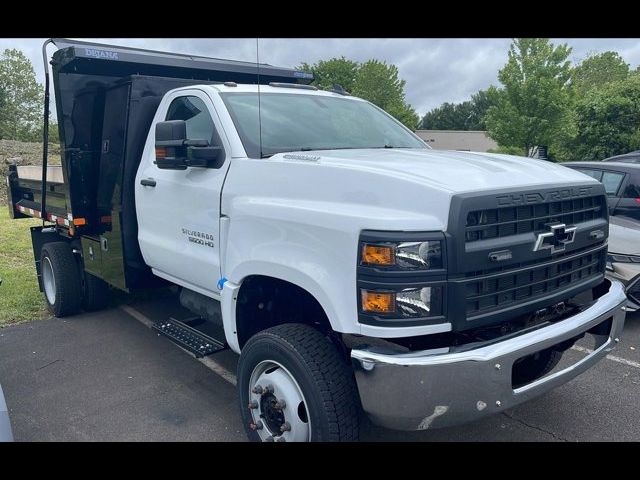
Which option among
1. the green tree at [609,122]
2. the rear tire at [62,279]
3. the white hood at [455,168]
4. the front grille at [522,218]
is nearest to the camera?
the front grille at [522,218]

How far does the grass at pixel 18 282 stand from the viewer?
6.04 m

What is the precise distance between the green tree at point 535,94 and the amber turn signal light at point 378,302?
20124 millimetres

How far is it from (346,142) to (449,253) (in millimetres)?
1695

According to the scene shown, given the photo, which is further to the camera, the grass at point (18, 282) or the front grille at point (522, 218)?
the grass at point (18, 282)

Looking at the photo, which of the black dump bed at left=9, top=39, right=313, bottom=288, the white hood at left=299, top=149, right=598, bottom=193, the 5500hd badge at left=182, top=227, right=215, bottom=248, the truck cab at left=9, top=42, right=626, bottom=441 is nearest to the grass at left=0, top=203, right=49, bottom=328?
the black dump bed at left=9, top=39, right=313, bottom=288

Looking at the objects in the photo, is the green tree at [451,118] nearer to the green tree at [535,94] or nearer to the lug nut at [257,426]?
the green tree at [535,94]

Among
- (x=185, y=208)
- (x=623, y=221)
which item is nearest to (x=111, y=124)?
(x=185, y=208)

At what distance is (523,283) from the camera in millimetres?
2734

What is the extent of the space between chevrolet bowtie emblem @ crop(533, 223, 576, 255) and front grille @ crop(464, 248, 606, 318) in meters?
0.09

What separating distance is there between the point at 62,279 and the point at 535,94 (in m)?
19.5

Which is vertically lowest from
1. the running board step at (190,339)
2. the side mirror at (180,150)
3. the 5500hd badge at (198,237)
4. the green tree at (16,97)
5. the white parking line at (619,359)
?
the white parking line at (619,359)

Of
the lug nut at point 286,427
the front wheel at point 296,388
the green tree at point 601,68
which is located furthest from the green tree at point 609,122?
the green tree at point 601,68

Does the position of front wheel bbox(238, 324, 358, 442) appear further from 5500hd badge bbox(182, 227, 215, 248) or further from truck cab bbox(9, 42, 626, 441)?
5500hd badge bbox(182, 227, 215, 248)

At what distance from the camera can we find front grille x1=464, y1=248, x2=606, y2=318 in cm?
255
